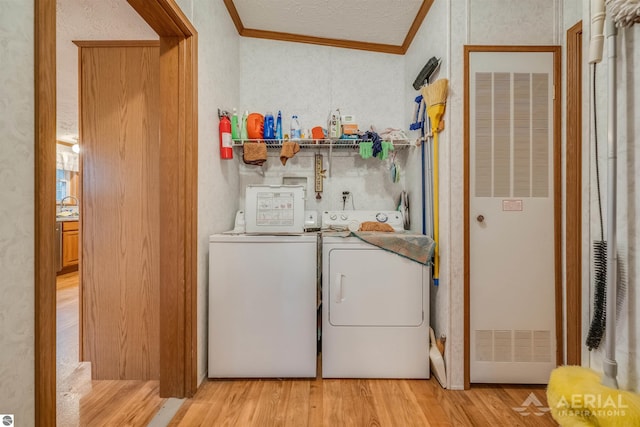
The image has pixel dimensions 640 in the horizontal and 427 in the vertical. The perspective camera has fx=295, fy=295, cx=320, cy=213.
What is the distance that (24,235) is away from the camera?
776 mm

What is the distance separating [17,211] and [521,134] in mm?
2314

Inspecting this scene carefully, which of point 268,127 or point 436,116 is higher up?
point 268,127

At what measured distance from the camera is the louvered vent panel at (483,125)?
5.93 feet

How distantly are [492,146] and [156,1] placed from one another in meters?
1.96

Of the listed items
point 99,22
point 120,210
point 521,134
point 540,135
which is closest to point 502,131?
point 521,134

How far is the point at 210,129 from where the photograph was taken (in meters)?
2.02

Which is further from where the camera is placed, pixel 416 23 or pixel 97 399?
pixel 416 23

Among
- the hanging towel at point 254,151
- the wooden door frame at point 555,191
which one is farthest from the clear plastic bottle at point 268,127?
the wooden door frame at point 555,191

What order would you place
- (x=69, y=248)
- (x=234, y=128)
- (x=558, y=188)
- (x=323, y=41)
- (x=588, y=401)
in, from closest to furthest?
(x=588, y=401), (x=558, y=188), (x=234, y=128), (x=323, y=41), (x=69, y=248)

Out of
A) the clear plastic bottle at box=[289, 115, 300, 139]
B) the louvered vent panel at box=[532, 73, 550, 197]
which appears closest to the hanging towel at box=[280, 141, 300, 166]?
the clear plastic bottle at box=[289, 115, 300, 139]

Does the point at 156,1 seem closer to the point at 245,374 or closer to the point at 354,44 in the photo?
the point at 354,44

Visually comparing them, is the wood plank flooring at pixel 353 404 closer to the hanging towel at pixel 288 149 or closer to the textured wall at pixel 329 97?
the textured wall at pixel 329 97

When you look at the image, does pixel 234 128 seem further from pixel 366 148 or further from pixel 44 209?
pixel 44 209

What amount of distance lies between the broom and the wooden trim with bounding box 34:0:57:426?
1785mm
